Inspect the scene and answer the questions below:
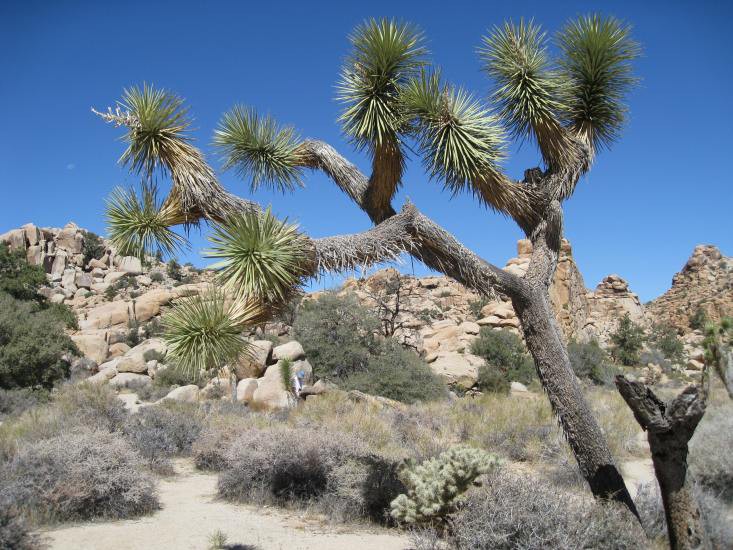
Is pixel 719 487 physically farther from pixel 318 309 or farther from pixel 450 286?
pixel 450 286

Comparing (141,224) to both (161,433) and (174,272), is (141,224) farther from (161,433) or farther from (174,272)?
(174,272)

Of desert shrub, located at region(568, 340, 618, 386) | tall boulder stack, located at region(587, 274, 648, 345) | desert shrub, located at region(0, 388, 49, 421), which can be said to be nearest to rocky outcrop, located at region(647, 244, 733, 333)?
tall boulder stack, located at region(587, 274, 648, 345)

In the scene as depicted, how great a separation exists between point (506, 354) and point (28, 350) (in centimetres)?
1788

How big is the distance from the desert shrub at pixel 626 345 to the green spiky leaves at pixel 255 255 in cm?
3002

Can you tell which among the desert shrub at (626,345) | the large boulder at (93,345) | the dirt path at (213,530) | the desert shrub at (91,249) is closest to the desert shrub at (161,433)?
the dirt path at (213,530)

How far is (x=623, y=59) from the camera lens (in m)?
7.06

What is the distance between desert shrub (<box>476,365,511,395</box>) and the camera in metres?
20.4

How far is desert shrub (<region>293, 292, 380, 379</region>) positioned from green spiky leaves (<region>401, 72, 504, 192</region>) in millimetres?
14788

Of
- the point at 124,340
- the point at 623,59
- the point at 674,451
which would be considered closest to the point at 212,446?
the point at 674,451

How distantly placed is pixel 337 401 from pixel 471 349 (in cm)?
1139

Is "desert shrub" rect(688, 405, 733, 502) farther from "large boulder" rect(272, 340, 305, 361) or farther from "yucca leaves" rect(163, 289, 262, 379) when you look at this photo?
"large boulder" rect(272, 340, 305, 361)

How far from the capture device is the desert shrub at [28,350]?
17953mm

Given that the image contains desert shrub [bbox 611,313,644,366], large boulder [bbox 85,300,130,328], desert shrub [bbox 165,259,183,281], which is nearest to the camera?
desert shrub [bbox 611,313,644,366]

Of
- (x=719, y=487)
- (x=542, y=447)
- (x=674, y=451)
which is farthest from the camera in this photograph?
(x=542, y=447)
